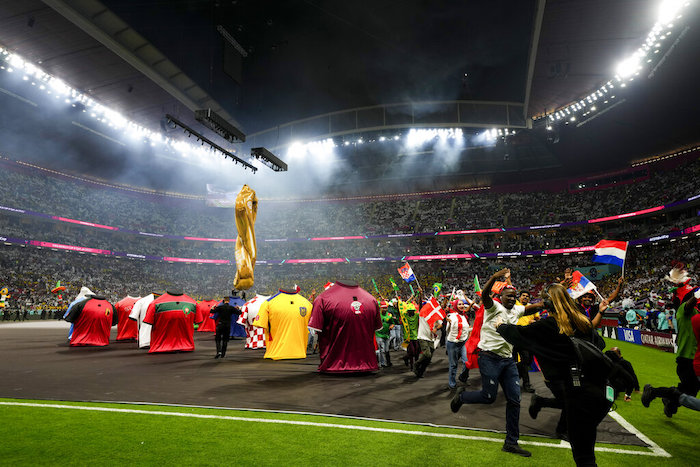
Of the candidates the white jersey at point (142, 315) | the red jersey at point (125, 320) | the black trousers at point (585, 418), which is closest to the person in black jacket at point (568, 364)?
the black trousers at point (585, 418)

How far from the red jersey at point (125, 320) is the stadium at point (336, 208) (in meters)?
0.21

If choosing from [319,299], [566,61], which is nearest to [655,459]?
[319,299]

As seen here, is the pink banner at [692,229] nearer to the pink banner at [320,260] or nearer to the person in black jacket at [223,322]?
the pink banner at [320,260]

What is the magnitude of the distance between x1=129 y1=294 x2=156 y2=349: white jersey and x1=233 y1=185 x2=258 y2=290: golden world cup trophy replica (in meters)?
5.10

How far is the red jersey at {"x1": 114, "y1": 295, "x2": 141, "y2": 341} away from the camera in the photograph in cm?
1441

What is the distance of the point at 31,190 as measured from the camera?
36969 millimetres

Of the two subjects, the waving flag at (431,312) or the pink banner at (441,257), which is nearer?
the waving flag at (431,312)

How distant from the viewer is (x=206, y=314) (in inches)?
780

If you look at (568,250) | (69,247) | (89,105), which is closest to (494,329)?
(89,105)

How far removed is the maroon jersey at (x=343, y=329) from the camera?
840 centimetres

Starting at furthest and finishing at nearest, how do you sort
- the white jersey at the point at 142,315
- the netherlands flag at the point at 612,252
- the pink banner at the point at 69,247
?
1. the pink banner at the point at 69,247
2. the white jersey at the point at 142,315
3. the netherlands flag at the point at 612,252

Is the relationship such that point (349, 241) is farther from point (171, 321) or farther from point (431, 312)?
point (431, 312)

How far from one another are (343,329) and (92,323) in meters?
10.1

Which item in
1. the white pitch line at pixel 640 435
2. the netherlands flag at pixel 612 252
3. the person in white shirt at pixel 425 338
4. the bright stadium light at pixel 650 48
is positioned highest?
the bright stadium light at pixel 650 48
